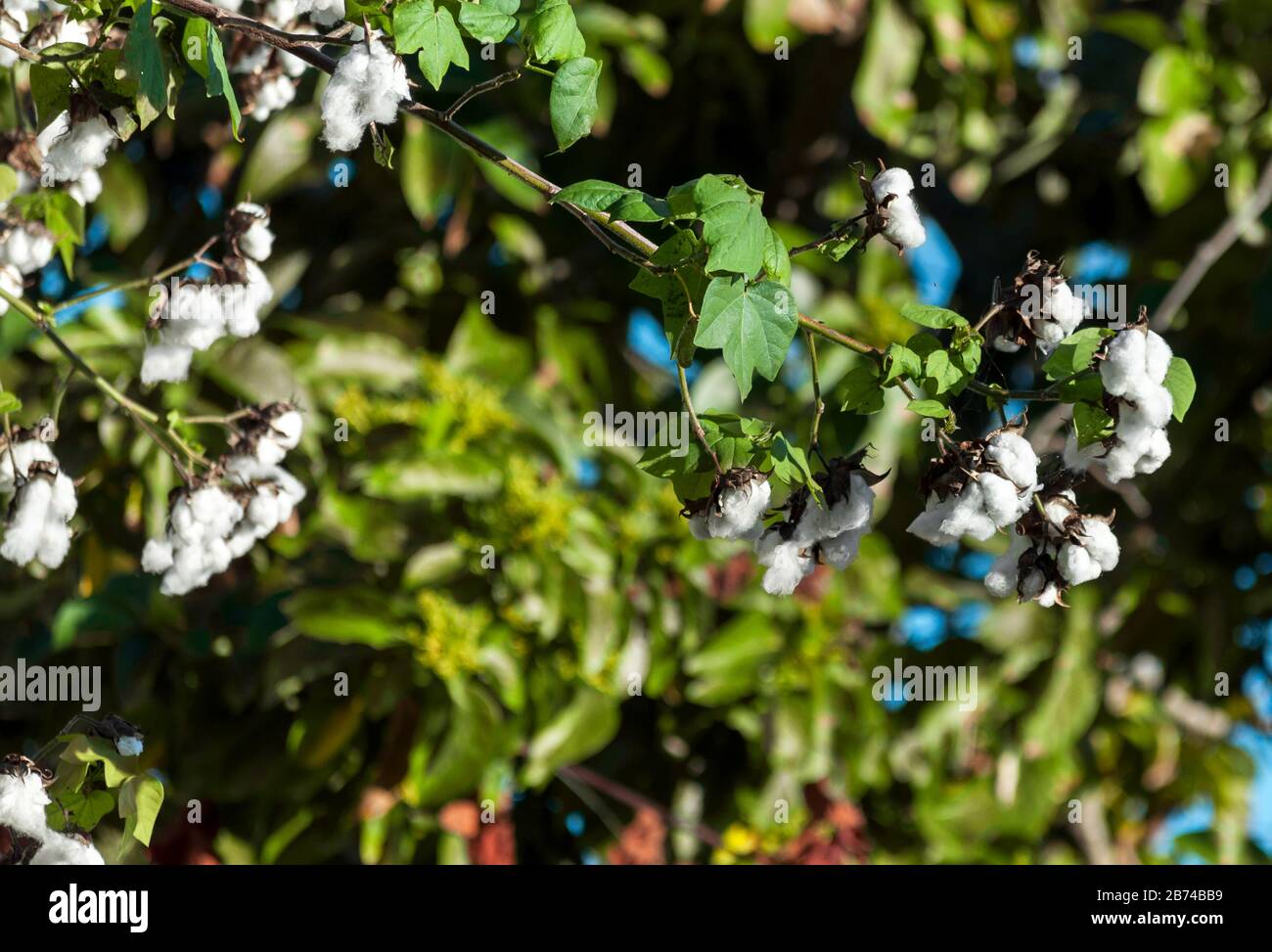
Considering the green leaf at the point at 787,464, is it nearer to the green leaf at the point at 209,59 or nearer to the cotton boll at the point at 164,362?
the green leaf at the point at 209,59

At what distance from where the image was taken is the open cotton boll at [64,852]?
73 cm

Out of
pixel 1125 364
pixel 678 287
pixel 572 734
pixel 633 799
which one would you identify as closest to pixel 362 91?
pixel 678 287

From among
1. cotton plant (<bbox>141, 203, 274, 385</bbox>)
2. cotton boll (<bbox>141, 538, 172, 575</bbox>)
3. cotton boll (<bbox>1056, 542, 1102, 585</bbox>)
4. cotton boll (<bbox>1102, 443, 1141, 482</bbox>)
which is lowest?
cotton boll (<bbox>1056, 542, 1102, 585</bbox>)

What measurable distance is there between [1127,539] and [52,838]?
1.57m

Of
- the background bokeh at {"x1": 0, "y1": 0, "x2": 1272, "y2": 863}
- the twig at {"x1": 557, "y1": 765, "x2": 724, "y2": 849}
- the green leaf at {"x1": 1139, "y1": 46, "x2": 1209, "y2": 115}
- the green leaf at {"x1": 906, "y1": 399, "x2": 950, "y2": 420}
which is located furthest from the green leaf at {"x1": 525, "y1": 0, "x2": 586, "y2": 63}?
the green leaf at {"x1": 1139, "y1": 46, "x2": 1209, "y2": 115}

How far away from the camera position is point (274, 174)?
5.11 ft

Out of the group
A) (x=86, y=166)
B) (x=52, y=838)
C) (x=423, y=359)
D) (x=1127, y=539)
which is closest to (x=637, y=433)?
(x=423, y=359)

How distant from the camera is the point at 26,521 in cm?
84

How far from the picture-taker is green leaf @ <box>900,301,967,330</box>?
0.73 meters

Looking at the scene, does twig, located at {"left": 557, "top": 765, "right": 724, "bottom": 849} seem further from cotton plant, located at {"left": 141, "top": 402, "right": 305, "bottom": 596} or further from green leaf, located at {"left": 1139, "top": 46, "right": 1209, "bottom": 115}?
green leaf, located at {"left": 1139, "top": 46, "right": 1209, "bottom": 115}

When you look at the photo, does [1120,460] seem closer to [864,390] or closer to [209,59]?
[864,390]

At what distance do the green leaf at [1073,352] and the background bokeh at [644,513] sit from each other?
566mm

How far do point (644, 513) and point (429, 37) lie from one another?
0.93 meters

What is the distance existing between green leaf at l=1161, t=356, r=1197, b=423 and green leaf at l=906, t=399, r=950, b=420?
0.12 metres
